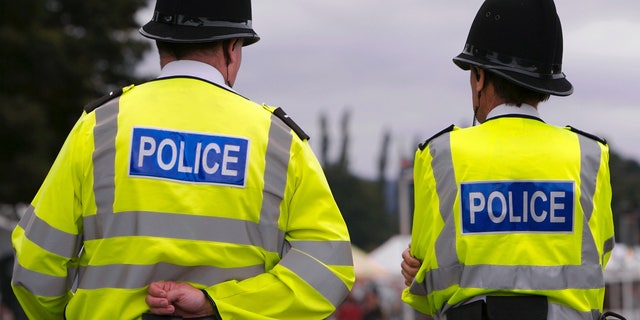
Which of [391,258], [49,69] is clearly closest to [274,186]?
[49,69]

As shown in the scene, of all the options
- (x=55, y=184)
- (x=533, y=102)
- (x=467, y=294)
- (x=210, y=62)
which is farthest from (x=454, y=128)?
(x=55, y=184)

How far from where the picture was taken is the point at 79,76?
37.8 meters

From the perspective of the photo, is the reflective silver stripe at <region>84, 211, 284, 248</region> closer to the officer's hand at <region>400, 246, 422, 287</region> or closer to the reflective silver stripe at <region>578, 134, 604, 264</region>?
the officer's hand at <region>400, 246, 422, 287</region>

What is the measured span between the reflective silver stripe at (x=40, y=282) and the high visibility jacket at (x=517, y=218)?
4.81 ft

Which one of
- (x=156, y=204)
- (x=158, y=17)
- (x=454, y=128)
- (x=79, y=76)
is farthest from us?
(x=79, y=76)

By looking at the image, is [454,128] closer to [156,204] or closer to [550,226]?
[550,226]

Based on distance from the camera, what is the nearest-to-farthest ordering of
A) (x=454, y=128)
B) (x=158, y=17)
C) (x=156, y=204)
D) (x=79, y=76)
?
1. (x=156, y=204)
2. (x=158, y=17)
3. (x=454, y=128)
4. (x=79, y=76)

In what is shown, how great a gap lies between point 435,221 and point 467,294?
0.33 meters

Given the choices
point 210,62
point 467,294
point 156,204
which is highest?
point 210,62

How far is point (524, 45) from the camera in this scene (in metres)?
5.80

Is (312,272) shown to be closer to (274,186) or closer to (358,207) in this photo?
(274,186)

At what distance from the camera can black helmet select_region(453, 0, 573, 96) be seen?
18.9 ft

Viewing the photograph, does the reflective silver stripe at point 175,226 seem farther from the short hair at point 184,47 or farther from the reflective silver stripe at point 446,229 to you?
the reflective silver stripe at point 446,229

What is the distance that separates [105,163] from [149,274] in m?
0.44
